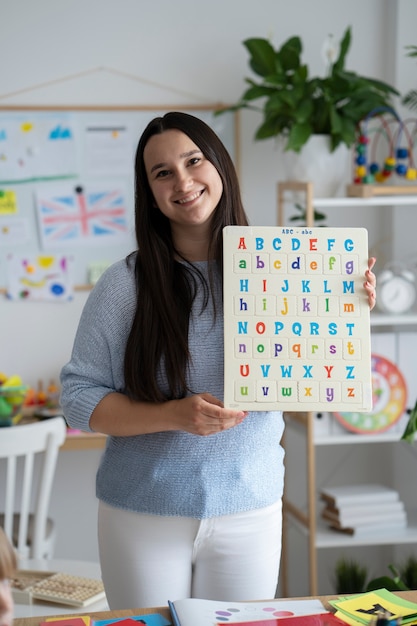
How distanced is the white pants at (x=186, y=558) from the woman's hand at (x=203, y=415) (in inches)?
7.2

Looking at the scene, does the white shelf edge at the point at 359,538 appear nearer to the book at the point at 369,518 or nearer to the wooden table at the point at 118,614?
the book at the point at 369,518

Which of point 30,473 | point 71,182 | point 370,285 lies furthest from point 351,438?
point 370,285

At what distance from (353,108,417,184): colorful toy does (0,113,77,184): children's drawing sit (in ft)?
3.61

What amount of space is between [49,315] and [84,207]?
44 centimetres

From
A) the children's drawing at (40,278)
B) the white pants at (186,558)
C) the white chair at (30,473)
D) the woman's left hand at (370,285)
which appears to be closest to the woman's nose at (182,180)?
the woman's left hand at (370,285)

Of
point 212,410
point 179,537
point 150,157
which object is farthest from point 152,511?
point 150,157

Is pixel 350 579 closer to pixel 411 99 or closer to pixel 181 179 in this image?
pixel 411 99

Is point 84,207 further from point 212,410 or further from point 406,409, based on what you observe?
point 212,410

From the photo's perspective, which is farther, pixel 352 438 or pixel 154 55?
pixel 154 55

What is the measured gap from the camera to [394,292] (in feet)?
10.1

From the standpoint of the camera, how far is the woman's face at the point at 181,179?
1662 millimetres

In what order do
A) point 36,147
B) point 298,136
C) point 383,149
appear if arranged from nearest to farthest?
point 298,136 → point 36,147 → point 383,149

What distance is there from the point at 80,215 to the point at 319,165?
3.16ft

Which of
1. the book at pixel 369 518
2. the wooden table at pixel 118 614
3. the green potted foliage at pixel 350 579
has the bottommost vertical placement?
the green potted foliage at pixel 350 579
